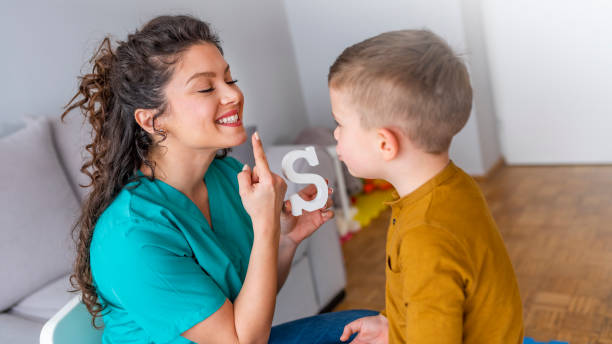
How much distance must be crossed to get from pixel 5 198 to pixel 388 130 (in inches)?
57.6

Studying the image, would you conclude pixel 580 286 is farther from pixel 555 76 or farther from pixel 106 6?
pixel 106 6

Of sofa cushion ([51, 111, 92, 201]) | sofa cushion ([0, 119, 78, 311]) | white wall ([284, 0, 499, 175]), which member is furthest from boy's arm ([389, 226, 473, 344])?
white wall ([284, 0, 499, 175])

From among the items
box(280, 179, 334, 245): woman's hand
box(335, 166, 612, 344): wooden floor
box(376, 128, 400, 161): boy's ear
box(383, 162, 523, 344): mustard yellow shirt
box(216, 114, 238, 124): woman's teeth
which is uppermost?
box(216, 114, 238, 124): woman's teeth

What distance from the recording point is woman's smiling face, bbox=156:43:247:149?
3.92ft

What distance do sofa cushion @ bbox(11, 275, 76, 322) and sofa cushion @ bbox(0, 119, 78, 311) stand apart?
31 millimetres

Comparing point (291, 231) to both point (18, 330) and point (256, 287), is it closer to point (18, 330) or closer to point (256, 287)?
point (256, 287)

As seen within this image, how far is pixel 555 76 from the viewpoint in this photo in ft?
11.1

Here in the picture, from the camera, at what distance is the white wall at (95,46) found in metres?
2.19

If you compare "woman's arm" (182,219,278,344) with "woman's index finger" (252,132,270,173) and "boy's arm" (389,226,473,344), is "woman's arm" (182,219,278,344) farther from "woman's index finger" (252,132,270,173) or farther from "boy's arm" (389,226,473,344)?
"boy's arm" (389,226,473,344)

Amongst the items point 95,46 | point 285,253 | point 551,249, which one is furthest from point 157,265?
point 551,249

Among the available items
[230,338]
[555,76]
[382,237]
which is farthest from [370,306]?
[555,76]

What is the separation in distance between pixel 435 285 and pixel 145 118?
0.74 metres

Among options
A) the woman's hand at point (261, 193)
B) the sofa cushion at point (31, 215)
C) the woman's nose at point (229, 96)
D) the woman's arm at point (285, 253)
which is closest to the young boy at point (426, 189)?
the woman's hand at point (261, 193)

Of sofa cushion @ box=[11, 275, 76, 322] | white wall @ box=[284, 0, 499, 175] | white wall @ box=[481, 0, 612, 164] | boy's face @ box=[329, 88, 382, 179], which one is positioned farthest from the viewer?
white wall @ box=[284, 0, 499, 175]
